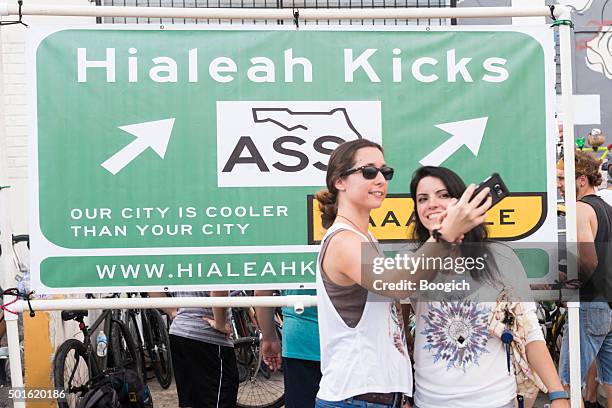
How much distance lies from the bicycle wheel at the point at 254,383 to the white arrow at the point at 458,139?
3.78m

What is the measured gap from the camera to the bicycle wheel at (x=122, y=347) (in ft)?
23.8

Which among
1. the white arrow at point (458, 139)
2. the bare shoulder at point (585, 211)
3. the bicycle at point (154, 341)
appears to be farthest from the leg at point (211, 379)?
the bicycle at point (154, 341)

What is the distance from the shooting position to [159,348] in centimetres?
820

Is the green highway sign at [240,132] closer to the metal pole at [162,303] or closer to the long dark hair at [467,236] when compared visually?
the metal pole at [162,303]

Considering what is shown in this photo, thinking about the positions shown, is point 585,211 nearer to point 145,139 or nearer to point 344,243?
point 344,243

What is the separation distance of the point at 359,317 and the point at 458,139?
4.72 feet

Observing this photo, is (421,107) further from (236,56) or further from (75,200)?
(75,200)

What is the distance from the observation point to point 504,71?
422cm

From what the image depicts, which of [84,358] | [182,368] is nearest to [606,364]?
[182,368]

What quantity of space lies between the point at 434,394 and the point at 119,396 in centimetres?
356

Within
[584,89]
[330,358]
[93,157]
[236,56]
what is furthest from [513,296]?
[584,89]

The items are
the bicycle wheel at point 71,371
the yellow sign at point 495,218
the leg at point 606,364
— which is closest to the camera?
→ the yellow sign at point 495,218

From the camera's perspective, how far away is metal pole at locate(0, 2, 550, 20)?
3.98 metres

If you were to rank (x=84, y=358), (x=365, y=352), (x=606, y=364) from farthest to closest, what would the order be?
1. (x=84, y=358)
2. (x=606, y=364)
3. (x=365, y=352)
